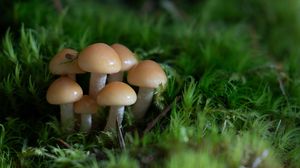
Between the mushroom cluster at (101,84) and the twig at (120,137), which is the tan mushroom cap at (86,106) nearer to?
the mushroom cluster at (101,84)

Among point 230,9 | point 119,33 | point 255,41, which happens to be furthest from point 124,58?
point 230,9

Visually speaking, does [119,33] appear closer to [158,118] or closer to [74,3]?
[74,3]

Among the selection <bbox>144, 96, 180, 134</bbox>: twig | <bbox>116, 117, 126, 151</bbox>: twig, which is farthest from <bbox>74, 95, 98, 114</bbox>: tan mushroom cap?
<bbox>144, 96, 180, 134</bbox>: twig

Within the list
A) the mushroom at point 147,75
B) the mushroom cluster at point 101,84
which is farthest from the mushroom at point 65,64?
the mushroom at point 147,75

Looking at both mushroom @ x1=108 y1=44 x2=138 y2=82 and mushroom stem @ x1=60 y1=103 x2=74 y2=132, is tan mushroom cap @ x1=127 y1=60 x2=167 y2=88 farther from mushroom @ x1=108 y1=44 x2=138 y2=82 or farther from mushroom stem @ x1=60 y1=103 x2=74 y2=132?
mushroom stem @ x1=60 y1=103 x2=74 y2=132

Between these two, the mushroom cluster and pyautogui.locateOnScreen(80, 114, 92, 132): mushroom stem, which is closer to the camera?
the mushroom cluster

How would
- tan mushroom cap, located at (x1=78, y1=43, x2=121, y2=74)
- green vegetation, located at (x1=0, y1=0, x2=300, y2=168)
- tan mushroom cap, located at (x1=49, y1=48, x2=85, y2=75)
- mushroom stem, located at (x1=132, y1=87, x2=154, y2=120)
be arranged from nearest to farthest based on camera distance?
green vegetation, located at (x1=0, y1=0, x2=300, y2=168), tan mushroom cap, located at (x1=78, y1=43, x2=121, y2=74), tan mushroom cap, located at (x1=49, y1=48, x2=85, y2=75), mushroom stem, located at (x1=132, y1=87, x2=154, y2=120)
